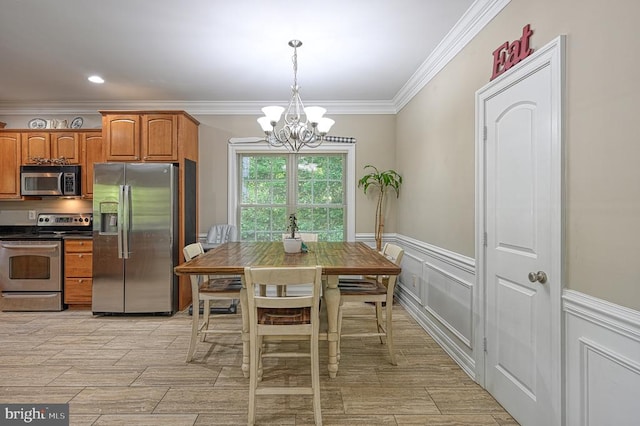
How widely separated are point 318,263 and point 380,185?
8.55 ft

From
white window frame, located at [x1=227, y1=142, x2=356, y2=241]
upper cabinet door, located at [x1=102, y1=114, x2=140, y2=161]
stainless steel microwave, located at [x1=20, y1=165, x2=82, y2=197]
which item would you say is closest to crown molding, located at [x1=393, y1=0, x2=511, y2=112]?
white window frame, located at [x1=227, y1=142, x2=356, y2=241]

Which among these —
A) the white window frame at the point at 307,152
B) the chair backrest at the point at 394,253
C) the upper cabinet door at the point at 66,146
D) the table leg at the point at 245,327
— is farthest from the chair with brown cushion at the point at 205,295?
the upper cabinet door at the point at 66,146

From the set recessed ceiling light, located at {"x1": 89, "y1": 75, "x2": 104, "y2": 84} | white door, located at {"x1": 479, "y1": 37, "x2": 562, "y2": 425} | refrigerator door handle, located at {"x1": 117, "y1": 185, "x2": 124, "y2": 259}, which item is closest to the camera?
white door, located at {"x1": 479, "y1": 37, "x2": 562, "y2": 425}

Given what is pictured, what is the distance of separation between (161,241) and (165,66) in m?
1.90

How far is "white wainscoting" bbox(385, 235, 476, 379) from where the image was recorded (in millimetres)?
2668

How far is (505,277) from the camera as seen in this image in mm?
2154

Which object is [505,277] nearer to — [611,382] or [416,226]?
[611,382]

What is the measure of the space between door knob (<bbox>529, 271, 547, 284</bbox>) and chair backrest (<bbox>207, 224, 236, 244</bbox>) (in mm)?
3537

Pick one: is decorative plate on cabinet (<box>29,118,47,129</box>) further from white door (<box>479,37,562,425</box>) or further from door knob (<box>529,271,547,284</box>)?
door knob (<box>529,271,547,284</box>)

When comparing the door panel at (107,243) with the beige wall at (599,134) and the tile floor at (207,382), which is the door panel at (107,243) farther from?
the beige wall at (599,134)

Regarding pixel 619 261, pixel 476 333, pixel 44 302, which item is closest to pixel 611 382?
pixel 619 261

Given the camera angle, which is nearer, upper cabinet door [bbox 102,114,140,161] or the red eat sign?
the red eat sign

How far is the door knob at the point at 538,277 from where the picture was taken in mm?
1791

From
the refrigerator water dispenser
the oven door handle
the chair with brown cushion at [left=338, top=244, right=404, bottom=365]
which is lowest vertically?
the chair with brown cushion at [left=338, top=244, right=404, bottom=365]
